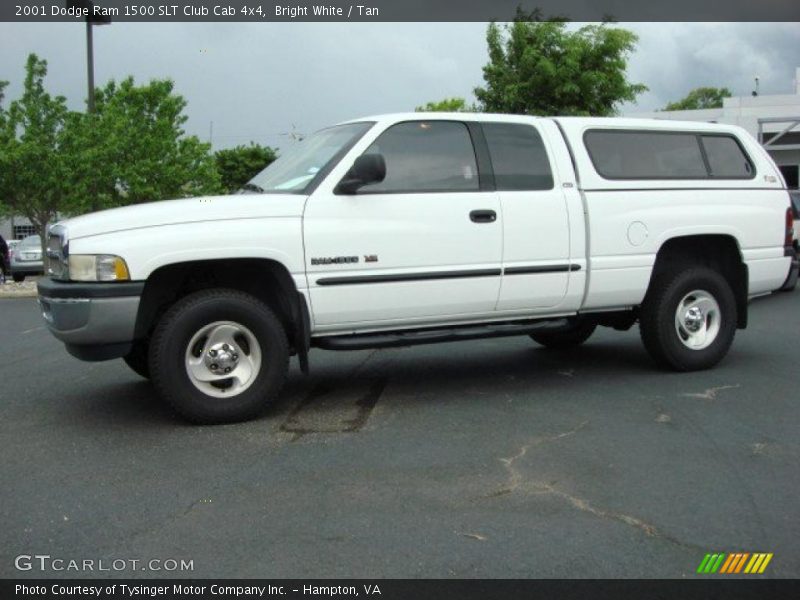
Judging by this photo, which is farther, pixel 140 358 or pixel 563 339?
pixel 563 339

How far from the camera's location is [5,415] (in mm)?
6008

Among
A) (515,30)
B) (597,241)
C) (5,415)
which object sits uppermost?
(515,30)

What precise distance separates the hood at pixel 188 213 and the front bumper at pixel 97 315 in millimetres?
348

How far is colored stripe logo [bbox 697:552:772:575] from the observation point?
340 cm

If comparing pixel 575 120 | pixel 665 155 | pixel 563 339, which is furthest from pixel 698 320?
pixel 575 120

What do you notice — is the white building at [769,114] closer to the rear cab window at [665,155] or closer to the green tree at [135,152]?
the green tree at [135,152]

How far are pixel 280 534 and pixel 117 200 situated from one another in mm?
19428

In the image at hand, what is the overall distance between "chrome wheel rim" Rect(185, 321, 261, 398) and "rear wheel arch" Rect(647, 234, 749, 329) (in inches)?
132

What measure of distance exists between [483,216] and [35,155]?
16339 millimetres

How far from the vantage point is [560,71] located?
2320cm

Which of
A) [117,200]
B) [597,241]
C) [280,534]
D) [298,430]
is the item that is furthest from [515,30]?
[280,534]
